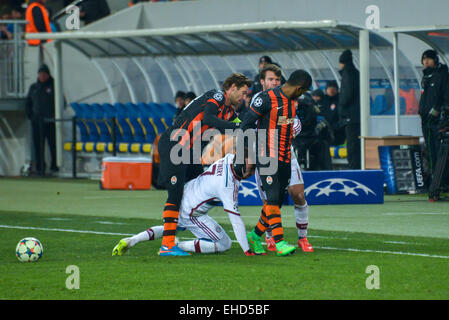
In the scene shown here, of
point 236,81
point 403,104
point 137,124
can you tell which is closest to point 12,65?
point 137,124

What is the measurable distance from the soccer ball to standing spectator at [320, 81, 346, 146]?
10313 millimetres

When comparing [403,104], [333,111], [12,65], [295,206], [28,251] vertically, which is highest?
[12,65]

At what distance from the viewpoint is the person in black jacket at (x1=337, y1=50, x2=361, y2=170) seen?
18391mm

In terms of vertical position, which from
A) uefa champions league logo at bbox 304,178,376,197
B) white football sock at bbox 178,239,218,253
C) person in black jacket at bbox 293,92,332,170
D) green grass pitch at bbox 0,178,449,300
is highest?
person in black jacket at bbox 293,92,332,170

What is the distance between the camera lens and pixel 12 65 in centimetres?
2598

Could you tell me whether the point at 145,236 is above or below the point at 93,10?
below

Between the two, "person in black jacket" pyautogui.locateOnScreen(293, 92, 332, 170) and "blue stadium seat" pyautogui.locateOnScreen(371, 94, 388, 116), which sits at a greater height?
"blue stadium seat" pyautogui.locateOnScreen(371, 94, 388, 116)

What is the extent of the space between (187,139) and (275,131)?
36.4 inches

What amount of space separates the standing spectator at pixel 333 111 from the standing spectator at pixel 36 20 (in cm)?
943

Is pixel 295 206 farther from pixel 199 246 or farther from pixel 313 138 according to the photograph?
pixel 313 138

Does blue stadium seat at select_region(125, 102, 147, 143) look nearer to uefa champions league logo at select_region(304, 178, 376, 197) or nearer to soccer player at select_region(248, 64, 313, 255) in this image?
uefa champions league logo at select_region(304, 178, 376, 197)

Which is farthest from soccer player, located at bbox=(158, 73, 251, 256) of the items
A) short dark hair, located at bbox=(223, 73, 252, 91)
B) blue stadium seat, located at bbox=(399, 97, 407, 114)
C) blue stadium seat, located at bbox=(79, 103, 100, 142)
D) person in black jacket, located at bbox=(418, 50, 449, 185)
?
blue stadium seat, located at bbox=(79, 103, 100, 142)

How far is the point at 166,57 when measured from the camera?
24.5 metres

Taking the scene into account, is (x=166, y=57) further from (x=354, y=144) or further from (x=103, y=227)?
(x=103, y=227)
